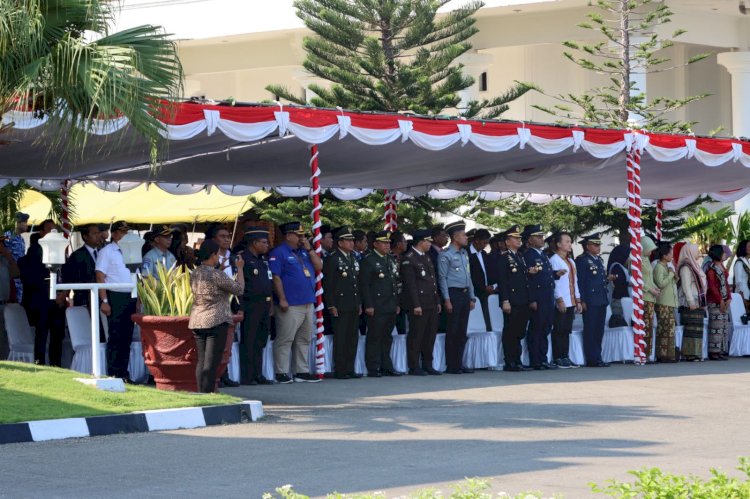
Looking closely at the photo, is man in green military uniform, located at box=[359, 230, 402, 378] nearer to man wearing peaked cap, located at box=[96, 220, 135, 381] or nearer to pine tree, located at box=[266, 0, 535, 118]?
man wearing peaked cap, located at box=[96, 220, 135, 381]

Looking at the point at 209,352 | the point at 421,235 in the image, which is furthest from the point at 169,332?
the point at 421,235

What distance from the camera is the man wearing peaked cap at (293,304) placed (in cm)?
1550

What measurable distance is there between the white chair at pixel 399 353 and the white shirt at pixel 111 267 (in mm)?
3641

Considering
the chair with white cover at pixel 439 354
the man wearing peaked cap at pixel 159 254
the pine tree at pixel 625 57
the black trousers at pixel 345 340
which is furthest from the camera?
the pine tree at pixel 625 57

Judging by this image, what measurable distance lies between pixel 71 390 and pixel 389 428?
2643 mm

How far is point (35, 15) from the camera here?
37.0ft

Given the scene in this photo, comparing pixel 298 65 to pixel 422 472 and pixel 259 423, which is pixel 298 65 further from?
pixel 422 472

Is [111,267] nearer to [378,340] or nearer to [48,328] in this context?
[48,328]

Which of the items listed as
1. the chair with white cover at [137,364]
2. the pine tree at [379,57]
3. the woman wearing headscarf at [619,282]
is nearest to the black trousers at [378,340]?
the chair with white cover at [137,364]

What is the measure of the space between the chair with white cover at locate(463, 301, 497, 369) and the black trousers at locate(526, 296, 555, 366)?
47 centimetres

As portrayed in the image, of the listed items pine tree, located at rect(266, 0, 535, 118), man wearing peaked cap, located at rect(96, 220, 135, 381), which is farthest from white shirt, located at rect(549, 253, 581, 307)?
pine tree, located at rect(266, 0, 535, 118)

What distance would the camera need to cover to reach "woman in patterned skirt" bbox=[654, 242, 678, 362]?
732 inches

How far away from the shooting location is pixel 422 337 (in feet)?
54.9

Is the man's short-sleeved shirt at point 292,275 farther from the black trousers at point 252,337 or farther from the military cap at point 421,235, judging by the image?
the military cap at point 421,235
